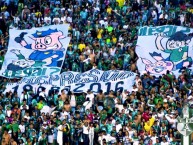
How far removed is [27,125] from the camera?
143ft

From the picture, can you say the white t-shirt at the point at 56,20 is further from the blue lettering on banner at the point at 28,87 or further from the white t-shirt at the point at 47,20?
the blue lettering on banner at the point at 28,87

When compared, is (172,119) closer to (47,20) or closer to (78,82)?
(78,82)

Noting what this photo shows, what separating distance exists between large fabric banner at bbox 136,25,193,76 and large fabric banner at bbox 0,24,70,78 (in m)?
3.28

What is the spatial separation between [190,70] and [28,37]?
24.7 feet

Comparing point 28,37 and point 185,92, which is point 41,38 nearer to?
point 28,37

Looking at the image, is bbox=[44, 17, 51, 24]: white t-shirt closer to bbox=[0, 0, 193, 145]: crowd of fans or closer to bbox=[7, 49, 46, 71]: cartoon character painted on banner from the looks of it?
bbox=[0, 0, 193, 145]: crowd of fans

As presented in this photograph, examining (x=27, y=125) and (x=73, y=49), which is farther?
(x=73, y=49)

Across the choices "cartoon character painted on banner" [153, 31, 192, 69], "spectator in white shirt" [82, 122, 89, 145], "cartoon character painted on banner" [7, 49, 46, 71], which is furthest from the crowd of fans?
"cartoon character painted on banner" [153, 31, 192, 69]

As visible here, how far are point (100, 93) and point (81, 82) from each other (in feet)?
5.37

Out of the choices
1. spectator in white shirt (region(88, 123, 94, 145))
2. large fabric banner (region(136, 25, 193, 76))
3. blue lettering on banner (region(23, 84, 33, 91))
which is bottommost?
spectator in white shirt (region(88, 123, 94, 145))

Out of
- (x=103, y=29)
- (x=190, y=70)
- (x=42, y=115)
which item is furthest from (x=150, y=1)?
(x=42, y=115)

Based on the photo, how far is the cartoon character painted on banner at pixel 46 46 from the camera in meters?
49.9

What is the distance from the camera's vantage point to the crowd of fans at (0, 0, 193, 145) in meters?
42.9

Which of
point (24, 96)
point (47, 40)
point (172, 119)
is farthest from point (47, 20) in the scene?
point (172, 119)
